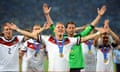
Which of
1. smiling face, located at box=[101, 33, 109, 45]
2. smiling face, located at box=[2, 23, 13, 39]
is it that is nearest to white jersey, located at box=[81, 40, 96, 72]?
smiling face, located at box=[101, 33, 109, 45]

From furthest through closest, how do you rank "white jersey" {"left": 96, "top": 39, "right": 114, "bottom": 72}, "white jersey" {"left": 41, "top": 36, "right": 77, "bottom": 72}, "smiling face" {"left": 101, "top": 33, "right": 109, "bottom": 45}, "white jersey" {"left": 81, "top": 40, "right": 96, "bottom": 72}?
"white jersey" {"left": 81, "top": 40, "right": 96, "bottom": 72}
"white jersey" {"left": 96, "top": 39, "right": 114, "bottom": 72}
"smiling face" {"left": 101, "top": 33, "right": 109, "bottom": 45}
"white jersey" {"left": 41, "top": 36, "right": 77, "bottom": 72}

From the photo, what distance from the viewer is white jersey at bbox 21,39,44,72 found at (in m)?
6.58

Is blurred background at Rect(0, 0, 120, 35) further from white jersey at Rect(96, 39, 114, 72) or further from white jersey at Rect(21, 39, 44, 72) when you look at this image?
white jersey at Rect(96, 39, 114, 72)

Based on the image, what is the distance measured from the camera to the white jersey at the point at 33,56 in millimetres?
6578

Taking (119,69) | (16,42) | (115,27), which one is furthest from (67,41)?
(115,27)

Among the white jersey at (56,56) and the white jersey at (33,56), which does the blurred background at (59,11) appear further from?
the white jersey at (56,56)

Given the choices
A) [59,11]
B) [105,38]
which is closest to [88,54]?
[105,38]

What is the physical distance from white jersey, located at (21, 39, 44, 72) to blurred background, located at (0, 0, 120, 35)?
208 inches

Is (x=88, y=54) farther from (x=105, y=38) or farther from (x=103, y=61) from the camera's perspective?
(x=105, y=38)

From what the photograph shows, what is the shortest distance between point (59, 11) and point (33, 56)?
561cm

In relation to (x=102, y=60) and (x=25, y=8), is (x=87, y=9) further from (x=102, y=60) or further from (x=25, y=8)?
(x=102, y=60)

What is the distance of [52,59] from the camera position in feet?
17.8

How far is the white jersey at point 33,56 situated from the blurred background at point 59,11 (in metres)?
5.29

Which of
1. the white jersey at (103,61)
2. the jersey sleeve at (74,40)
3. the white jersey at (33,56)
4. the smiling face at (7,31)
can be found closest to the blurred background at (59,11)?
the white jersey at (33,56)
